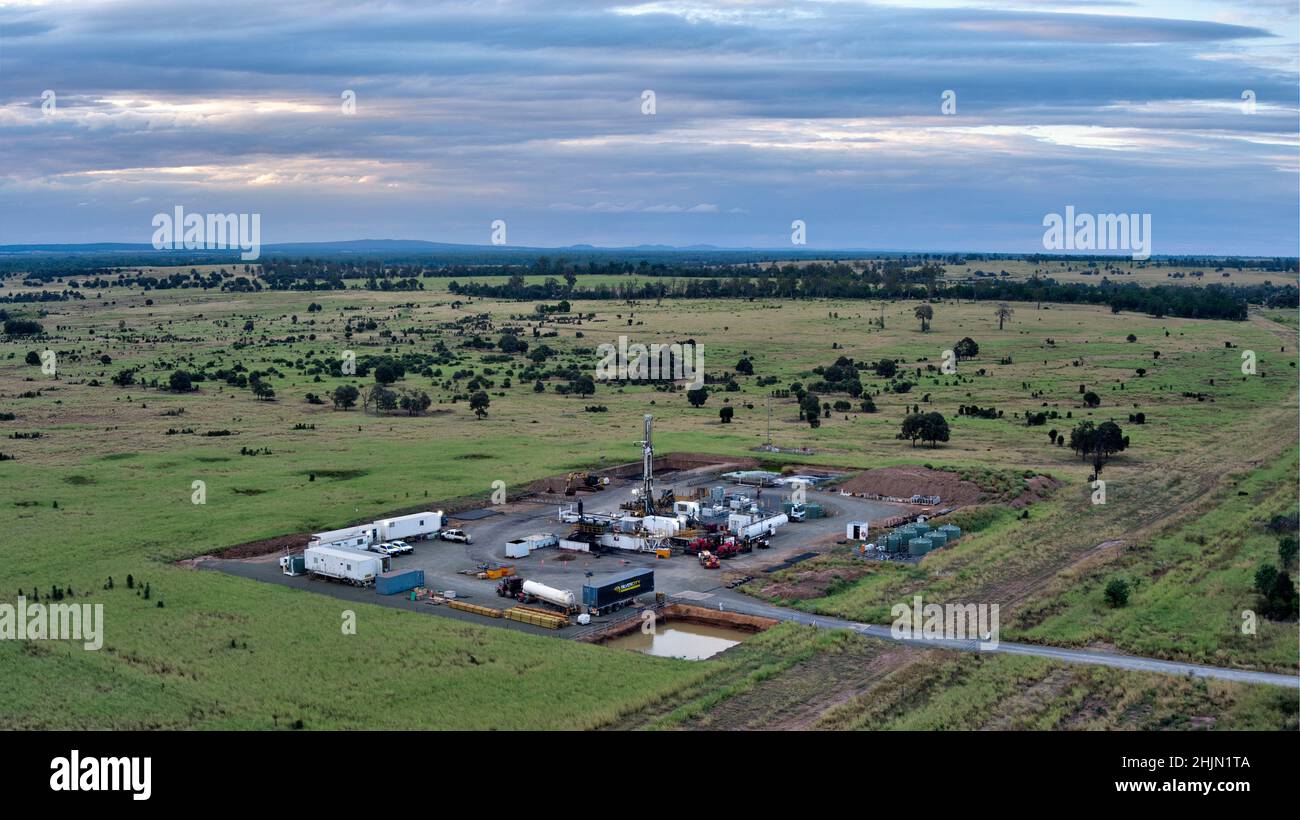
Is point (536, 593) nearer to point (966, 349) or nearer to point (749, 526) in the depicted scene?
point (749, 526)

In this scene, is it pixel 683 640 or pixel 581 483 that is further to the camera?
pixel 581 483

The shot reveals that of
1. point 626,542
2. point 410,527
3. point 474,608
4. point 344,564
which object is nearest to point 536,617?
point 474,608

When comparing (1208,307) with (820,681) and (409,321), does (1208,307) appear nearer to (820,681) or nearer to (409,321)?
(409,321)

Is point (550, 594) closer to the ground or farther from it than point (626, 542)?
closer to the ground

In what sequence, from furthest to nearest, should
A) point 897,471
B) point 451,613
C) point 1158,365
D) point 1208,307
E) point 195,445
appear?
1. point 1208,307
2. point 1158,365
3. point 195,445
4. point 897,471
5. point 451,613

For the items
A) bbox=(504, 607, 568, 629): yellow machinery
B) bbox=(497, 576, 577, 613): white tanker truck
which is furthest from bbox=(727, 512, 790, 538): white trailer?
bbox=(504, 607, 568, 629): yellow machinery

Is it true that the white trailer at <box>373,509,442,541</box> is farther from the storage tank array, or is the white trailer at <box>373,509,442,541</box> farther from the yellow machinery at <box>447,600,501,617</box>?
the storage tank array

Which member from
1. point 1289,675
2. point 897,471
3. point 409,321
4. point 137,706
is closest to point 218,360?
point 409,321
